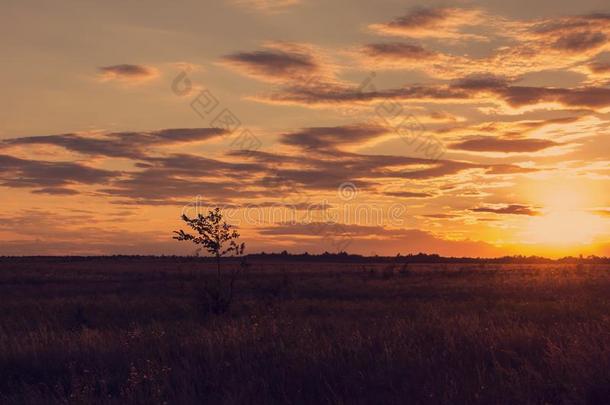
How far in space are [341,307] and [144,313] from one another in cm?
785

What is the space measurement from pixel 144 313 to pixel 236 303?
403 cm

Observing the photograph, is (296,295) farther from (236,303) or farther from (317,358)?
(317,358)

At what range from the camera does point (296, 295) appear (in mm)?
36844

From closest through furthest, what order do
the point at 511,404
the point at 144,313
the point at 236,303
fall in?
1. the point at 511,404
2. the point at 144,313
3. the point at 236,303

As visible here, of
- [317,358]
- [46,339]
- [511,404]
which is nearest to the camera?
[511,404]

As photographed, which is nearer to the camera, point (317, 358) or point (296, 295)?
point (317, 358)

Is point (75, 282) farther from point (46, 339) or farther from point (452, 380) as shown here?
point (452, 380)

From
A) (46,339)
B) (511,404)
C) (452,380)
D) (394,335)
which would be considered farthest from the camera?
(46,339)

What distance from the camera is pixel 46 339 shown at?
13.1 m

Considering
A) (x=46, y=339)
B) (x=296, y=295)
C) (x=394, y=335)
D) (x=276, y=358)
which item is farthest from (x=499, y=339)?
(x=296, y=295)

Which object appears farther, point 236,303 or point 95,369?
point 236,303

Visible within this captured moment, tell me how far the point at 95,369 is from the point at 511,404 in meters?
6.23

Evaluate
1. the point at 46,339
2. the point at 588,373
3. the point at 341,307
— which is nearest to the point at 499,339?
the point at 588,373

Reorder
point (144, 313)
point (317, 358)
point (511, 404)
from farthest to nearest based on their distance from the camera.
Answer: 1. point (144, 313)
2. point (317, 358)
3. point (511, 404)
